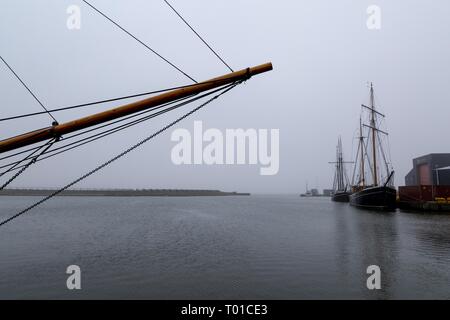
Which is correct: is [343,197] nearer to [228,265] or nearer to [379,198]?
[379,198]

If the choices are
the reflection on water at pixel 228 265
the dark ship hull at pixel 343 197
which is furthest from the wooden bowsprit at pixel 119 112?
the dark ship hull at pixel 343 197

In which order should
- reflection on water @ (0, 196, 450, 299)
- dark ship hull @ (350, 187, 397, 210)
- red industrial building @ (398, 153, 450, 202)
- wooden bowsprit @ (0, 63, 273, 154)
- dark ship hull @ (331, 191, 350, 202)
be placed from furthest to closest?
dark ship hull @ (331, 191, 350, 202), dark ship hull @ (350, 187, 397, 210), red industrial building @ (398, 153, 450, 202), reflection on water @ (0, 196, 450, 299), wooden bowsprit @ (0, 63, 273, 154)

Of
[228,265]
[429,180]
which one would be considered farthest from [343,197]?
[228,265]

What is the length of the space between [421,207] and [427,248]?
3780cm

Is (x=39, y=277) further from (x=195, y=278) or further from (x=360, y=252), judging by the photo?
(x=360, y=252)

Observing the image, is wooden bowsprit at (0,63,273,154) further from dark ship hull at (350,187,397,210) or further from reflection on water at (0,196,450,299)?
dark ship hull at (350,187,397,210)

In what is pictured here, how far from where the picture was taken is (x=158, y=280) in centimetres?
1223

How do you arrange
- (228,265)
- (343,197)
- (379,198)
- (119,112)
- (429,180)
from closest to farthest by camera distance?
(119,112) < (228,265) < (379,198) < (429,180) < (343,197)

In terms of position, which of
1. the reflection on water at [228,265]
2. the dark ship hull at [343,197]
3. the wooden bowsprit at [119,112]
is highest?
the wooden bowsprit at [119,112]

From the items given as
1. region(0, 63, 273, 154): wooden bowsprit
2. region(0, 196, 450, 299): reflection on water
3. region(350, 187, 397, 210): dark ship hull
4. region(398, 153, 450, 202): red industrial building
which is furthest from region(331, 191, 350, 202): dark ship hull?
region(0, 63, 273, 154): wooden bowsprit

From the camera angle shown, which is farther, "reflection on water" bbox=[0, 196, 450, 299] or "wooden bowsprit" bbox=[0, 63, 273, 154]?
"reflection on water" bbox=[0, 196, 450, 299]

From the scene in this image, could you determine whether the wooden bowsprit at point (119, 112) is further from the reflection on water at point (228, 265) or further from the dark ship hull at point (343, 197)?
the dark ship hull at point (343, 197)
